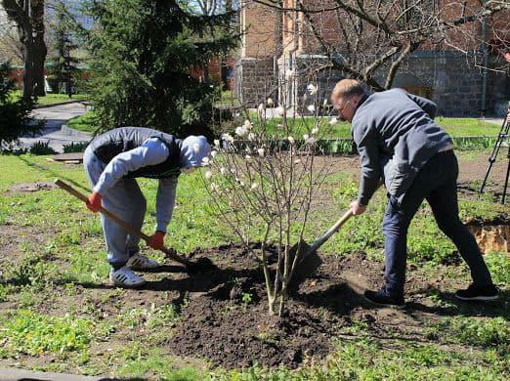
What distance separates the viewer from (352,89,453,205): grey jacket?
3.93 m

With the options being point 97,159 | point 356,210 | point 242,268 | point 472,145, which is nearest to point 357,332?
point 356,210

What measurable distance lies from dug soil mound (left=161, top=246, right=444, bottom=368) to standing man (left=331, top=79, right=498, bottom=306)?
262mm

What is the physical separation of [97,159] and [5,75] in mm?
12253

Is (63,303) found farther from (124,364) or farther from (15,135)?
→ (15,135)

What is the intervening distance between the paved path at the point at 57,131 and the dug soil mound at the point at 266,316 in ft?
41.2

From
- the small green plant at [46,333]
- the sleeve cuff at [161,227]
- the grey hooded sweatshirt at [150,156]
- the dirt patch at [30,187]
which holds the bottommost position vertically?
the small green plant at [46,333]

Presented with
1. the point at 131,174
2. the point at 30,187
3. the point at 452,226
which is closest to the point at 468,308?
the point at 452,226

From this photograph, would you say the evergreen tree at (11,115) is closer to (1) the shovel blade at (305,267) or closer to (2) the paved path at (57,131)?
(2) the paved path at (57,131)

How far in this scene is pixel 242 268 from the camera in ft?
16.4

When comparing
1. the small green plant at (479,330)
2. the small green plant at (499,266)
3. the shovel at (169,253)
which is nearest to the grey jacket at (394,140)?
the small green plant at (479,330)

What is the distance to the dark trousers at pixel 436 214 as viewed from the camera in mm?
4012

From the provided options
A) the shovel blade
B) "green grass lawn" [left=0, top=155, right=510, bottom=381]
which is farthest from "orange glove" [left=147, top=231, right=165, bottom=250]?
the shovel blade

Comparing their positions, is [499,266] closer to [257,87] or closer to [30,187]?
[257,87]

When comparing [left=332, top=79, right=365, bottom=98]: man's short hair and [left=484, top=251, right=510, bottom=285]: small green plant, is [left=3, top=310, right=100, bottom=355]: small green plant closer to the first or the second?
[left=332, top=79, right=365, bottom=98]: man's short hair
